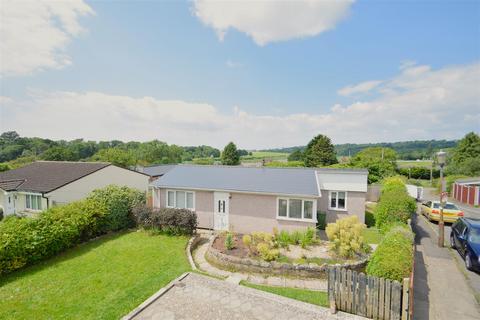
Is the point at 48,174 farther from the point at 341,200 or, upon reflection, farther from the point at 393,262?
the point at 393,262

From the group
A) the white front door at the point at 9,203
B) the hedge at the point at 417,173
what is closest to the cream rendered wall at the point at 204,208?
the white front door at the point at 9,203

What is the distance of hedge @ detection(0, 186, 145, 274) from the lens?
33.0 feet

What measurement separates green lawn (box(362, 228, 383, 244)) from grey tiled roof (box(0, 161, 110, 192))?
74.3 ft

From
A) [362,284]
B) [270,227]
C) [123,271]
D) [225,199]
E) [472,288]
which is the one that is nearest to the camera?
[362,284]

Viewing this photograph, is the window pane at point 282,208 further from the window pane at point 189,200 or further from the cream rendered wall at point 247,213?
the window pane at point 189,200

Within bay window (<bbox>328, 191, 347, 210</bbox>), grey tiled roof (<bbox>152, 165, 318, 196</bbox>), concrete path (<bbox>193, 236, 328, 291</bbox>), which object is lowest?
concrete path (<bbox>193, 236, 328, 291</bbox>)

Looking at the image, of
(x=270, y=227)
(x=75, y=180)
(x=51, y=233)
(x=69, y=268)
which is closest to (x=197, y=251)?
(x=270, y=227)

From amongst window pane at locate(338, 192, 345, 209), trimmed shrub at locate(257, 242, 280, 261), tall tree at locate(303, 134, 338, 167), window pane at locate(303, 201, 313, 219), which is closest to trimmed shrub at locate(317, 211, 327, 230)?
window pane at locate(338, 192, 345, 209)

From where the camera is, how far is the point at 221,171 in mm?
18172

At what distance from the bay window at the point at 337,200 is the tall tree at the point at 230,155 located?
42.1 metres

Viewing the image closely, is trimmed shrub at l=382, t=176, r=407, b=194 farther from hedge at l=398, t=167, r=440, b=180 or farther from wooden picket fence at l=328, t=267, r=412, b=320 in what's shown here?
hedge at l=398, t=167, r=440, b=180

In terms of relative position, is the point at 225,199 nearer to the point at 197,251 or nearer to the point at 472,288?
the point at 197,251

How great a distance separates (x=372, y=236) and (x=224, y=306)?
11.7 m

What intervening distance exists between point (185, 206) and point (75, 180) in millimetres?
10641
